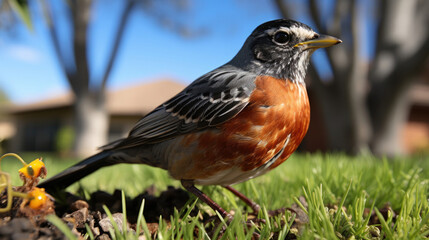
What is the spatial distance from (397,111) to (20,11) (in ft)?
27.8

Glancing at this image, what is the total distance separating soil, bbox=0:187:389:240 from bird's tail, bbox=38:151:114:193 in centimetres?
11

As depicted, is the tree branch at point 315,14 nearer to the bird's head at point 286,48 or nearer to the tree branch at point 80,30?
the bird's head at point 286,48

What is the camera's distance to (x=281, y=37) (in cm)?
259

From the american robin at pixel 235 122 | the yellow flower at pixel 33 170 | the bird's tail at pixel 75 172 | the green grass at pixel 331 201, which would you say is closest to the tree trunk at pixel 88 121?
the green grass at pixel 331 201

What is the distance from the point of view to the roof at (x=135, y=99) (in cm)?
2630

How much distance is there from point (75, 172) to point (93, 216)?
76cm

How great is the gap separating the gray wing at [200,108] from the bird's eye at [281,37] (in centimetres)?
34

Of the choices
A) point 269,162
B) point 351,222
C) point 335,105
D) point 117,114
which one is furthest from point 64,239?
point 117,114

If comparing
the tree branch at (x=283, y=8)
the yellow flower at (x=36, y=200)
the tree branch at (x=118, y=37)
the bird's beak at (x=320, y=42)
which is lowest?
the yellow flower at (x=36, y=200)

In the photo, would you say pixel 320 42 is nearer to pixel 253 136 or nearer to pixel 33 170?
pixel 253 136

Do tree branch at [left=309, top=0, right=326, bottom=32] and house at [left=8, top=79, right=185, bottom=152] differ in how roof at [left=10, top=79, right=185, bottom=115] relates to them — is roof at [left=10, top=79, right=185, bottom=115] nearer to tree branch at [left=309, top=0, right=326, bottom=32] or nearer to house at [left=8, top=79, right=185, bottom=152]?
house at [left=8, top=79, right=185, bottom=152]

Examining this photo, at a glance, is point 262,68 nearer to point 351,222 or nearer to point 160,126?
point 160,126

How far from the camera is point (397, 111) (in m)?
8.80

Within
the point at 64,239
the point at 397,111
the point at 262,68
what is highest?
the point at 262,68
